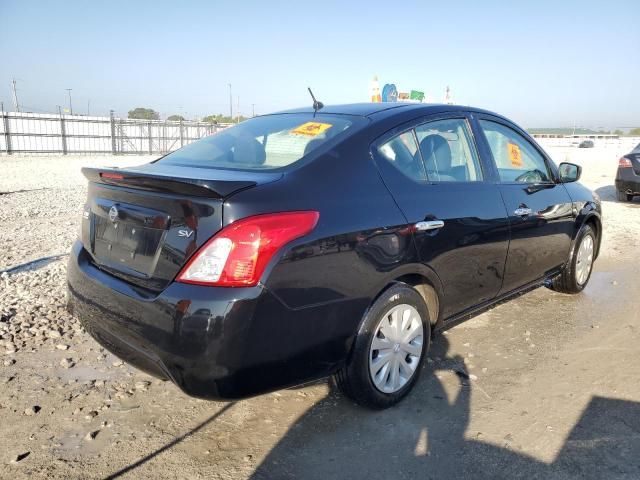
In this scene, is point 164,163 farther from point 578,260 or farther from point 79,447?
point 578,260

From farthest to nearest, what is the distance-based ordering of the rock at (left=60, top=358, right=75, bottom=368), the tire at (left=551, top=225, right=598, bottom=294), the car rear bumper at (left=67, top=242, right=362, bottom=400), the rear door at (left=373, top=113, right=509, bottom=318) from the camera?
the tire at (left=551, top=225, right=598, bottom=294) → the rock at (left=60, top=358, right=75, bottom=368) → the rear door at (left=373, top=113, right=509, bottom=318) → the car rear bumper at (left=67, top=242, right=362, bottom=400)

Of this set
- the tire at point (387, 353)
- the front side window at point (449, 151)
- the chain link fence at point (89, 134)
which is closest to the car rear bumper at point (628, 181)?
the front side window at point (449, 151)

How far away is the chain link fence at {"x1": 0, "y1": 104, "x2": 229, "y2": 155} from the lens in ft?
80.2

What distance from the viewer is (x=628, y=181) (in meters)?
11.1

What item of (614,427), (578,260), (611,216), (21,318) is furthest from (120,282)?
(611,216)

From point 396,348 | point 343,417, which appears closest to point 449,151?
point 396,348

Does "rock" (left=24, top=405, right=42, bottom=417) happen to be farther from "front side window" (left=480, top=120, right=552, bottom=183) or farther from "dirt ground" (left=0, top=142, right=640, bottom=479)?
"front side window" (left=480, top=120, right=552, bottom=183)

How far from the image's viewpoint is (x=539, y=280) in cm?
432

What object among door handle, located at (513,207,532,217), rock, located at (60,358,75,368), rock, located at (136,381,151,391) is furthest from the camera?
door handle, located at (513,207,532,217)

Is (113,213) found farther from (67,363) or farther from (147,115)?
(147,115)

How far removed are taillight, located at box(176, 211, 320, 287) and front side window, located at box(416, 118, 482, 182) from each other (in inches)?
52.2

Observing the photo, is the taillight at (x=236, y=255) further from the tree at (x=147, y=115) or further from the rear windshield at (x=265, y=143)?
the tree at (x=147, y=115)

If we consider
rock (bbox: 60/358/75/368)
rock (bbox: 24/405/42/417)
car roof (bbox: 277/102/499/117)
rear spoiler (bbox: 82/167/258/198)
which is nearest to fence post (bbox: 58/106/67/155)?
rock (bbox: 60/358/75/368)

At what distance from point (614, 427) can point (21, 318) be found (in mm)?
4048
